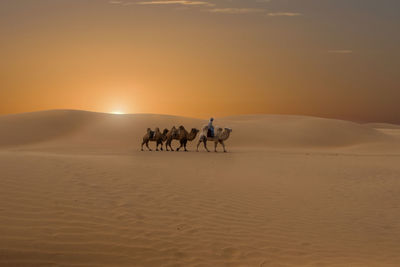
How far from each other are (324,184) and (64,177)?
764 centimetres

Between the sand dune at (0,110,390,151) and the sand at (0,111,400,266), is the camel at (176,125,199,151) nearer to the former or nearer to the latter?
the sand at (0,111,400,266)

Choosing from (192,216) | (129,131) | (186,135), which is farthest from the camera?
(129,131)

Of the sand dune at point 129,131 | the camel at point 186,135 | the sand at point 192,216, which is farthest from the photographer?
the sand dune at point 129,131

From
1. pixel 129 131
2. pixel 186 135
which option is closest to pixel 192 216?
pixel 186 135

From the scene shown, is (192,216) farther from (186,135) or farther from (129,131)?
(129,131)

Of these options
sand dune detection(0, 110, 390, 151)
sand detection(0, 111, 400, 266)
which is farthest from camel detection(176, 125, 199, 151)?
sand dune detection(0, 110, 390, 151)

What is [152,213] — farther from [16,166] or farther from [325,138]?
[325,138]

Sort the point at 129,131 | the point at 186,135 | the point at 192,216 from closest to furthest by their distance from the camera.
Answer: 1. the point at 192,216
2. the point at 186,135
3. the point at 129,131

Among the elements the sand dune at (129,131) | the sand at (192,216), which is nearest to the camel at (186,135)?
the sand at (192,216)

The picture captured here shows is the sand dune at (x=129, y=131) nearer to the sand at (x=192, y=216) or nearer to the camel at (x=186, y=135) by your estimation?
the camel at (x=186, y=135)

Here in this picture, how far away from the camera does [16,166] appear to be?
405 inches

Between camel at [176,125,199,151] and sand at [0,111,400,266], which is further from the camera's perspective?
camel at [176,125,199,151]

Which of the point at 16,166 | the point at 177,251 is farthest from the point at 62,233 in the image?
the point at 16,166

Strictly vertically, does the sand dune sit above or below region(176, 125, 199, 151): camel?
above
